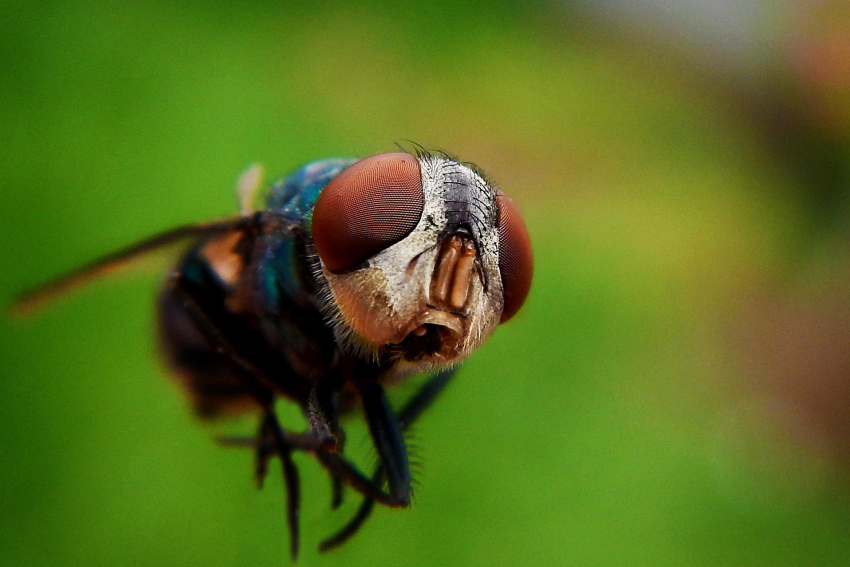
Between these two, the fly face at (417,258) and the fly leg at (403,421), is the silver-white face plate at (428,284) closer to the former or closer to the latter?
the fly face at (417,258)

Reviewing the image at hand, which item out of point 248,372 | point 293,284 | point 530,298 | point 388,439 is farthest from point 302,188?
point 530,298

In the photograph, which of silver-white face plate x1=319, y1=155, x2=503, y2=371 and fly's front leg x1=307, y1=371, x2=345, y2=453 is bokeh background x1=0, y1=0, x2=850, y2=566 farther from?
silver-white face plate x1=319, y1=155, x2=503, y2=371

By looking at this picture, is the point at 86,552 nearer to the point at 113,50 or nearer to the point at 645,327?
the point at 113,50

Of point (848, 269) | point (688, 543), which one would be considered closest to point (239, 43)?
point (688, 543)

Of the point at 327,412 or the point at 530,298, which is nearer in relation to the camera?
the point at 327,412

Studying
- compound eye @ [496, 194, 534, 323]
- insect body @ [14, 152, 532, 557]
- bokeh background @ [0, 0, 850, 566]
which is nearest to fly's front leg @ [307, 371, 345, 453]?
insect body @ [14, 152, 532, 557]

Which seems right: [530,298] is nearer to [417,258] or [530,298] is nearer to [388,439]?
[388,439]

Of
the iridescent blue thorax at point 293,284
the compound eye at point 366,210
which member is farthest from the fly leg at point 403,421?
the compound eye at point 366,210
